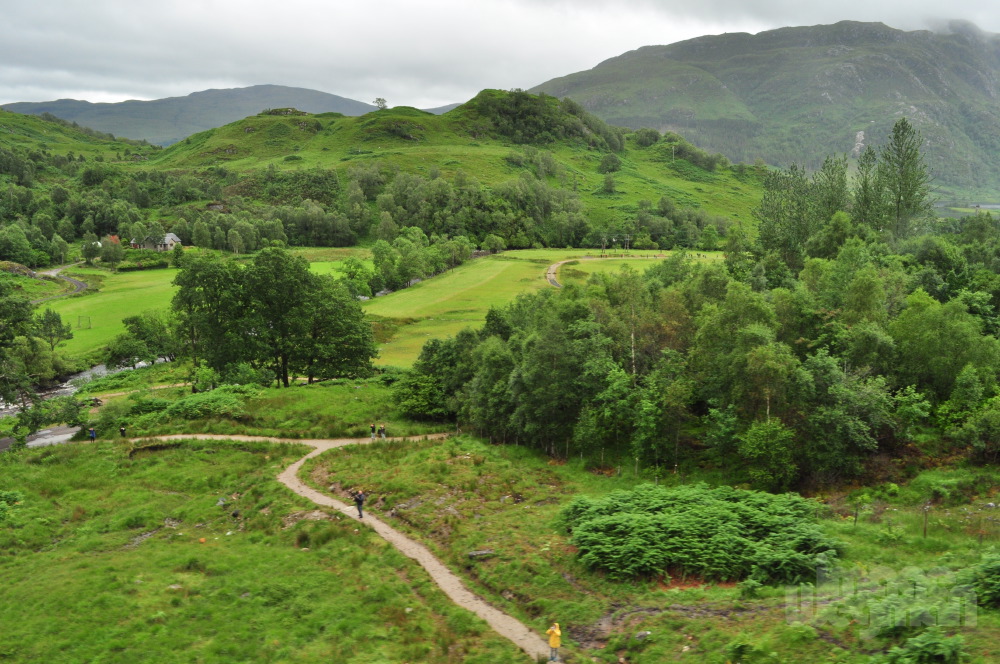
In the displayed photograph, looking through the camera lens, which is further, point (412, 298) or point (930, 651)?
point (412, 298)

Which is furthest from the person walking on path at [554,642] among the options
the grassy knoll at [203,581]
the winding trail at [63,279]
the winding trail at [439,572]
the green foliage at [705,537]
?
the winding trail at [63,279]

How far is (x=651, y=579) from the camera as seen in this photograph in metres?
22.1

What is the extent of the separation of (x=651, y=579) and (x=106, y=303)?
129 m

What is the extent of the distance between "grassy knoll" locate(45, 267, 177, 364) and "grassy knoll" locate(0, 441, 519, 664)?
2102 inches

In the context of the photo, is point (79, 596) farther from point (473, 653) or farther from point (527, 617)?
point (527, 617)

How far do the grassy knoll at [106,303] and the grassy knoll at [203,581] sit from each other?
175ft

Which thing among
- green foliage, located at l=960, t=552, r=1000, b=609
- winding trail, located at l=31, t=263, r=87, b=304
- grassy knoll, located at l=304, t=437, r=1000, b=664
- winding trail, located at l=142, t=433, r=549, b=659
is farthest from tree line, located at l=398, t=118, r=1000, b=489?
winding trail, located at l=31, t=263, r=87, b=304

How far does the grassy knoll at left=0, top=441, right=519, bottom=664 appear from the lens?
1942cm

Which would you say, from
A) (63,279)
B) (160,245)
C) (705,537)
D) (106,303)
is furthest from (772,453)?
(160,245)

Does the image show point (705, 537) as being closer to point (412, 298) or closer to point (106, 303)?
point (412, 298)

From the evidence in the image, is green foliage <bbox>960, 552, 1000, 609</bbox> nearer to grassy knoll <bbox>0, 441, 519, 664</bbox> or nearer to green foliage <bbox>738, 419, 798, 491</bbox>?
green foliage <bbox>738, 419, 798, 491</bbox>

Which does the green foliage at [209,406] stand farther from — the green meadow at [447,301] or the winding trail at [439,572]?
the green meadow at [447,301]

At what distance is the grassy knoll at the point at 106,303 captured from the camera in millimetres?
96500

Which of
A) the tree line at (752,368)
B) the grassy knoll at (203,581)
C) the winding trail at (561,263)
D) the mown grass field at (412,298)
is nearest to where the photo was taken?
the grassy knoll at (203,581)
